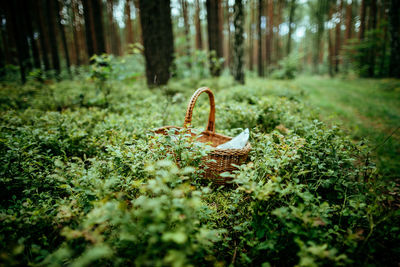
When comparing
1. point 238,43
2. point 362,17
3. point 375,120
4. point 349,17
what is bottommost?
point 375,120

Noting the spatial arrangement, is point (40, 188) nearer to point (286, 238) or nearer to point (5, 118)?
point (5, 118)

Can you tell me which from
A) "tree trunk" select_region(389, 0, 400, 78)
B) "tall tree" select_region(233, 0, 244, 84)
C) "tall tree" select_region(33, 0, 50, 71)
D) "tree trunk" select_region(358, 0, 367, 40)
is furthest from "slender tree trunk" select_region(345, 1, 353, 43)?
"tall tree" select_region(33, 0, 50, 71)

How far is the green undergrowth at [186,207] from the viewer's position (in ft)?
3.52

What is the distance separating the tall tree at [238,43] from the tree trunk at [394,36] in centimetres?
973

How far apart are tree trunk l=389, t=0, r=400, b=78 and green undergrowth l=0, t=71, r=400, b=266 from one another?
13.6 metres

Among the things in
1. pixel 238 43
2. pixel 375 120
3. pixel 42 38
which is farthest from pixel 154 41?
pixel 42 38

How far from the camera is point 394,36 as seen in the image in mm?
10594

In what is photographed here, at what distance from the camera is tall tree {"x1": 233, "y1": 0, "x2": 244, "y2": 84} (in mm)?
7199

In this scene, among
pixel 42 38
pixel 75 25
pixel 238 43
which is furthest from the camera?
pixel 75 25

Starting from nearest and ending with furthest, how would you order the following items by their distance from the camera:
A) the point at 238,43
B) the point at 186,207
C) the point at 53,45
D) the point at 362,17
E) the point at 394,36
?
1. the point at 186,207
2. the point at 238,43
3. the point at 394,36
4. the point at 53,45
5. the point at 362,17

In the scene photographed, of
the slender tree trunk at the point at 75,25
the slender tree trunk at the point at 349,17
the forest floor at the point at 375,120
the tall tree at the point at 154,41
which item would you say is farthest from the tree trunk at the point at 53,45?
the slender tree trunk at the point at 349,17

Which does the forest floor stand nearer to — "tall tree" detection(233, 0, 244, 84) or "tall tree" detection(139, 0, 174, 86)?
"tall tree" detection(233, 0, 244, 84)

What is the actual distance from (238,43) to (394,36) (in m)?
10.3

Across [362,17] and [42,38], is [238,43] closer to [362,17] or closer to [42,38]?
[42,38]
